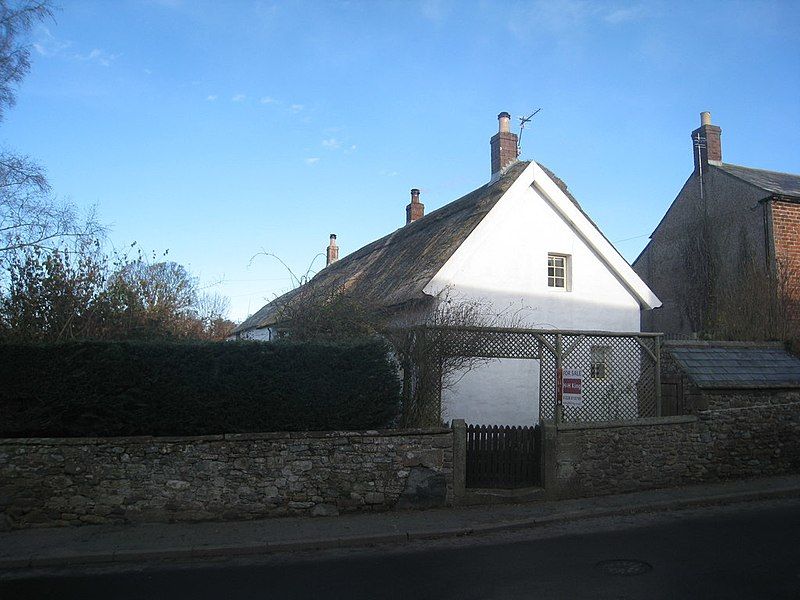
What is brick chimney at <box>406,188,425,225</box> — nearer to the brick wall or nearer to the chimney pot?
the chimney pot

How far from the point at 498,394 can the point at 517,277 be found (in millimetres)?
3230

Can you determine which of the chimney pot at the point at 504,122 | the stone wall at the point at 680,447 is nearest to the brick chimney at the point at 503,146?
Answer: the chimney pot at the point at 504,122

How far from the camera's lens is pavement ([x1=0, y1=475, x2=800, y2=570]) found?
7785 mm

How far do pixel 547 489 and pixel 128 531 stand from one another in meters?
6.35

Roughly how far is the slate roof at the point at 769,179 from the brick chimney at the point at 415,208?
11.4m

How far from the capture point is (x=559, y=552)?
769cm

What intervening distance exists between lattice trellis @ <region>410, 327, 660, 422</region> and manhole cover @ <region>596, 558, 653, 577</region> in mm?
A: 3866

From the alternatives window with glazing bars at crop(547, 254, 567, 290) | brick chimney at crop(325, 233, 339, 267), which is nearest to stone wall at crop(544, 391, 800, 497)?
window with glazing bars at crop(547, 254, 567, 290)

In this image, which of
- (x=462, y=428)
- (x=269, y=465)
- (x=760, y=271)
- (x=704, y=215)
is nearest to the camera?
(x=269, y=465)

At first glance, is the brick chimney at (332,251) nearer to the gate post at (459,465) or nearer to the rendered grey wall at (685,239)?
the rendered grey wall at (685,239)

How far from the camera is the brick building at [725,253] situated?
15.9 meters

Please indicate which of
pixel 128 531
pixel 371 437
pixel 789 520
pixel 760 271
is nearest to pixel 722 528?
pixel 789 520

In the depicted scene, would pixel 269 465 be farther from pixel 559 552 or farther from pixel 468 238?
pixel 468 238

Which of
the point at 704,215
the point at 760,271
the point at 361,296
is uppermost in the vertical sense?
the point at 704,215
